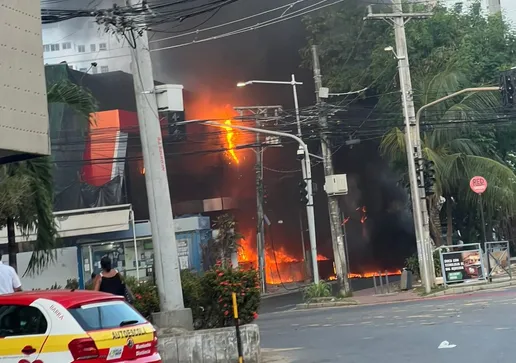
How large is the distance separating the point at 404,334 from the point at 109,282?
628 centimetres

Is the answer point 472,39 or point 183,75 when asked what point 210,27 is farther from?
point 472,39

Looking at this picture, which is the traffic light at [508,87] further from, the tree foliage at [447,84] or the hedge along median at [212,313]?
the hedge along median at [212,313]

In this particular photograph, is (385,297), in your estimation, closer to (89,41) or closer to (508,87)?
(508,87)

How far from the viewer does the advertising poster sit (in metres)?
27.8

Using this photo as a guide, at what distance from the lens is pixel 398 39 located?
1139 inches

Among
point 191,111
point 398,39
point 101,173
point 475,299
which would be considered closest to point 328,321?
point 475,299

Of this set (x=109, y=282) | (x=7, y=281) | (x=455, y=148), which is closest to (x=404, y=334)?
(x=109, y=282)

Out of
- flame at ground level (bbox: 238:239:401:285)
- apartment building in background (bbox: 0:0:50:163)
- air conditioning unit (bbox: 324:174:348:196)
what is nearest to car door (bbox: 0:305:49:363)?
apartment building in background (bbox: 0:0:50:163)

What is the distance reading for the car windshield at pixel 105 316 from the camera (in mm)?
8219

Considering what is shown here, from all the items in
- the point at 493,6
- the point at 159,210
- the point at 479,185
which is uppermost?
the point at 493,6

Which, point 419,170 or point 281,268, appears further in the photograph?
point 281,268

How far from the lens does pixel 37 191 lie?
594 inches

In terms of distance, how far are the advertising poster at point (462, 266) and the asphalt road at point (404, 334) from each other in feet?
15.1

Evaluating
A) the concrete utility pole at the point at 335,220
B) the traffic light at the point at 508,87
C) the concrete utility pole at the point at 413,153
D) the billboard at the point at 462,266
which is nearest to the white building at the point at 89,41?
the concrete utility pole at the point at 335,220
